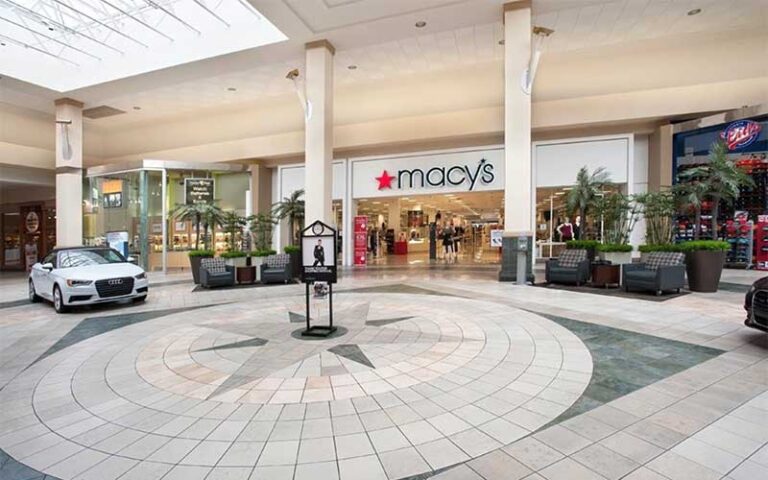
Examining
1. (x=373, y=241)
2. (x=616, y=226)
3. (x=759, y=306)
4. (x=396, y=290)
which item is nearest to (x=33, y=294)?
(x=396, y=290)

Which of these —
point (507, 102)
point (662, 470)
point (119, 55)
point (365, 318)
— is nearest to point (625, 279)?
point (507, 102)

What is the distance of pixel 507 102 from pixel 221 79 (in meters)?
9.66

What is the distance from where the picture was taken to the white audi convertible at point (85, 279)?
21.0ft

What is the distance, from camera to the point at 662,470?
1.98 m

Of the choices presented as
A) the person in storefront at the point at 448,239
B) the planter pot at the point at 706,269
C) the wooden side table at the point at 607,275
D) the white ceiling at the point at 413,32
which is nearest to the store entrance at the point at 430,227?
the person in storefront at the point at 448,239

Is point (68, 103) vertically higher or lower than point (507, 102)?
higher

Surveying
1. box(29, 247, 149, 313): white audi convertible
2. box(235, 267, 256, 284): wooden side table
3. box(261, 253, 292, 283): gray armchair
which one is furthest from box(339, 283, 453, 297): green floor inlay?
box(29, 247, 149, 313): white audi convertible

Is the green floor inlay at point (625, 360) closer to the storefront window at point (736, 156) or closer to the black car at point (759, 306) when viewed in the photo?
the black car at point (759, 306)

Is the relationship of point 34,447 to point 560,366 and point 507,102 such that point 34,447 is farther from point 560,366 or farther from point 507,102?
point 507,102

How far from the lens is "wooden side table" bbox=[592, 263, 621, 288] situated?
318 inches

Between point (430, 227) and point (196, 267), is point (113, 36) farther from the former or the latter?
point (430, 227)

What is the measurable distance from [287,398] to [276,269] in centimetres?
725

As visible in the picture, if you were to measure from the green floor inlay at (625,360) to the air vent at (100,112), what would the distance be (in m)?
17.7

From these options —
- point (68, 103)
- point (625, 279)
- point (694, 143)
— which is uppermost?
point (68, 103)
